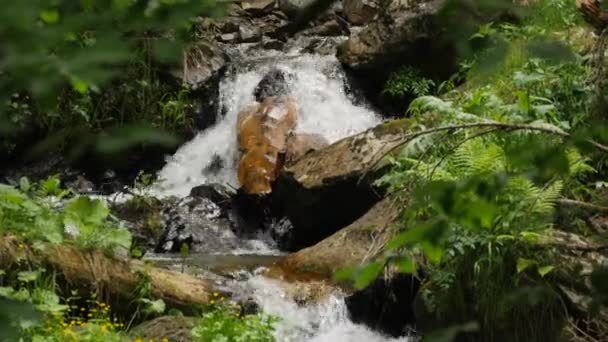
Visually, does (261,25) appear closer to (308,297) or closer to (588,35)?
(588,35)

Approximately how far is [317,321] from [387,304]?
0.58m

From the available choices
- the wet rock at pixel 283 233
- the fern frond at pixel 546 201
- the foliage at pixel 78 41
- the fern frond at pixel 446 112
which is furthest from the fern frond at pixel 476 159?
the foliage at pixel 78 41

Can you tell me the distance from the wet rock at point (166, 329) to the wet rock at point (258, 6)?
11448 millimetres

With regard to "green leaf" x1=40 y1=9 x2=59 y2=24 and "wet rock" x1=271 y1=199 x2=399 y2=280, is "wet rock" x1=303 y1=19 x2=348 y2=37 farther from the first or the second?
"green leaf" x1=40 y1=9 x2=59 y2=24

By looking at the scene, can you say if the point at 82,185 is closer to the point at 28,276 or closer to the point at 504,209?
the point at 28,276

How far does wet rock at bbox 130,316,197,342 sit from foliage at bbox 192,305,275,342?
12 cm

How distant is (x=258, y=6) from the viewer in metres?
16.1

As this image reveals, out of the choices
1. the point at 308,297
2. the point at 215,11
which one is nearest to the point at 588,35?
the point at 308,297

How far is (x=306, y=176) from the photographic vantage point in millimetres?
8414

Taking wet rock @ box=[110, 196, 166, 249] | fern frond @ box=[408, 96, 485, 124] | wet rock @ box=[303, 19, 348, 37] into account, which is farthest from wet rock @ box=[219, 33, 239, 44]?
fern frond @ box=[408, 96, 485, 124]

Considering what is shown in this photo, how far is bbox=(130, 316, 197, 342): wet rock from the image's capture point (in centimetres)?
494

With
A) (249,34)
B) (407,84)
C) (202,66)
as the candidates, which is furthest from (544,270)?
(249,34)

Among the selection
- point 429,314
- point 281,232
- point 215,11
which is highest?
point 215,11

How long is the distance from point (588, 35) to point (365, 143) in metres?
2.29
